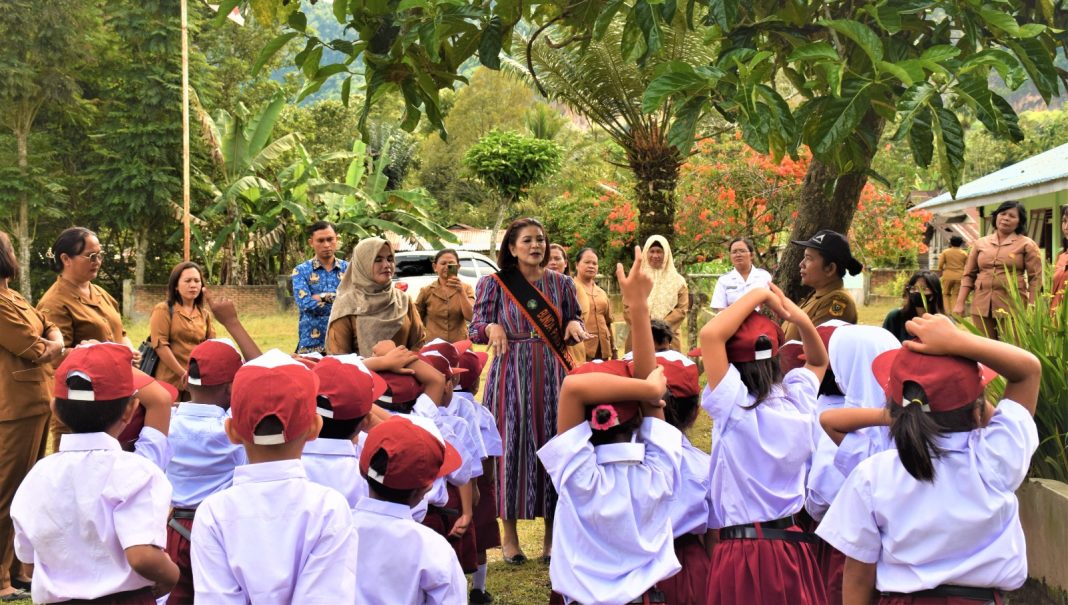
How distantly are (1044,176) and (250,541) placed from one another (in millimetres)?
13297

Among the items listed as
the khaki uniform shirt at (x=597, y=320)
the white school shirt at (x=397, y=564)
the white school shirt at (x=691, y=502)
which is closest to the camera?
the white school shirt at (x=397, y=564)

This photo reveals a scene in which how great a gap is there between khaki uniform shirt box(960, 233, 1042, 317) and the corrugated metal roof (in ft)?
12.9

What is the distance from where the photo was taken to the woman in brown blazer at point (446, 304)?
756 cm

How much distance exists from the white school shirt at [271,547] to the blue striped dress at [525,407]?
3083 millimetres

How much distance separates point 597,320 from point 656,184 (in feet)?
16.9

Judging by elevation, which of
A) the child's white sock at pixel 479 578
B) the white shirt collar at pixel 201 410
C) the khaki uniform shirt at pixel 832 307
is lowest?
the child's white sock at pixel 479 578

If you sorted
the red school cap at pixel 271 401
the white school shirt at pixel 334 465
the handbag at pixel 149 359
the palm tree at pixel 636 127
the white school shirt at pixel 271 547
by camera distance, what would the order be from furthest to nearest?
the palm tree at pixel 636 127, the handbag at pixel 149 359, the white school shirt at pixel 334 465, the red school cap at pixel 271 401, the white school shirt at pixel 271 547

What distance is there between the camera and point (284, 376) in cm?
255

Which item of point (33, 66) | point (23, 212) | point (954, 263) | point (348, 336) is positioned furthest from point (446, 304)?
point (33, 66)

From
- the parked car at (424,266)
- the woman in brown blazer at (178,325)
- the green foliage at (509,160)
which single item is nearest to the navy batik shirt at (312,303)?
the woman in brown blazer at (178,325)

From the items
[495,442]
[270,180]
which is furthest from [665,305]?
[270,180]

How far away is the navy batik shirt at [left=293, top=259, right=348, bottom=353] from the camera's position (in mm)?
6742

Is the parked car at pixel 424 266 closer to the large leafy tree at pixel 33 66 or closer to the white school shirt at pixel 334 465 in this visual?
the large leafy tree at pixel 33 66

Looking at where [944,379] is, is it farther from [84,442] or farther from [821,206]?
[821,206]
